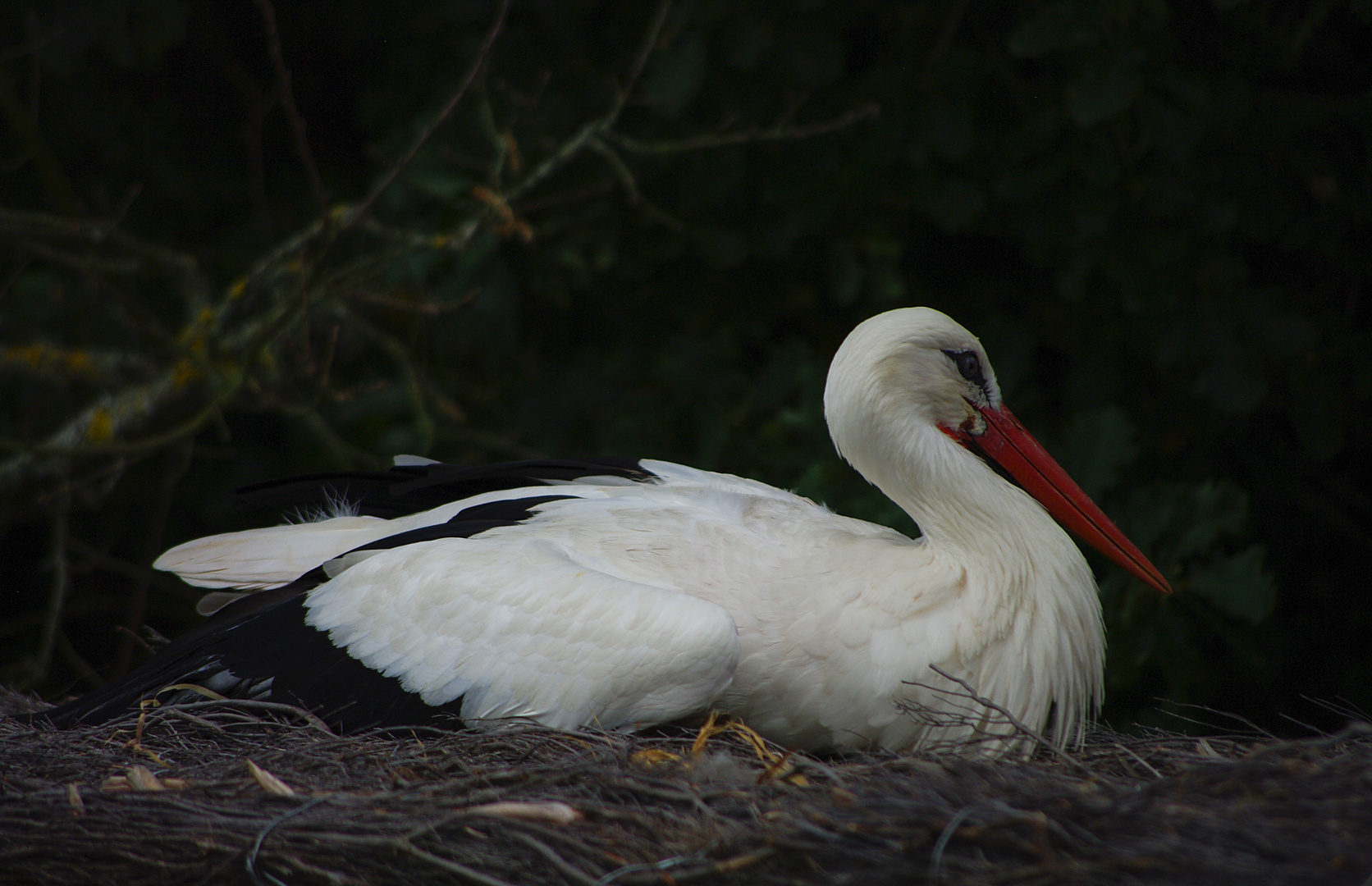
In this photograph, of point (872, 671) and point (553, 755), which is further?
point (872, 671)

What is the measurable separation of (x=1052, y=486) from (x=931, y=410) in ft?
0.98

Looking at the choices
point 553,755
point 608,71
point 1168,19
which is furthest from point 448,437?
point 1168,19

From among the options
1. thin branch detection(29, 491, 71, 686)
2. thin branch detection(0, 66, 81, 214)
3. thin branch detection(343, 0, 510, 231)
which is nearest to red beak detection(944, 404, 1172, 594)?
thin branch detection(343, 0, 510, 231)

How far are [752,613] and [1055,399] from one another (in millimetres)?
1832

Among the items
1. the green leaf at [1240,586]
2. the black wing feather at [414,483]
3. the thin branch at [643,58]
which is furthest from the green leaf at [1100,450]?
the thin branch at [643,58]

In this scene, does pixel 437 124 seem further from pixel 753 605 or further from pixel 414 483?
pixel 753 605

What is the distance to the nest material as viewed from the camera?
1191 millimetres

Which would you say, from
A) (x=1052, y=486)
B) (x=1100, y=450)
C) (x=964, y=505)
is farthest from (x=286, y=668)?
(x=1100, y=450)

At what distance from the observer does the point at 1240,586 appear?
2.39 metres

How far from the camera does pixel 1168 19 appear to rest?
2.76m

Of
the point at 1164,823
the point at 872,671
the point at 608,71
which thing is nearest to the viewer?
the point at 1164,823

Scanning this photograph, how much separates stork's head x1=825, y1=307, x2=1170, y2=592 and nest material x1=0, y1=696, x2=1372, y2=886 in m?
0.51

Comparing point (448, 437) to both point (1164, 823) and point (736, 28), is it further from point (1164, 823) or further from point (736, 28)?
point (1164, 823)

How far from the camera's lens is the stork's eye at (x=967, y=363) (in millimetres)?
2070
